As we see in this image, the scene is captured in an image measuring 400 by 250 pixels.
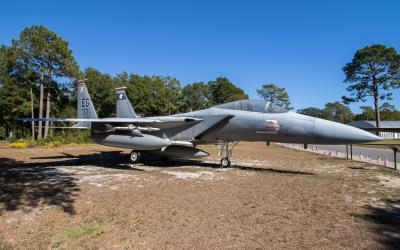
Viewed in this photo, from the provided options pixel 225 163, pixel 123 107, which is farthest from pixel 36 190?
pixel 123 107

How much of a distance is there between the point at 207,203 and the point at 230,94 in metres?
61.8

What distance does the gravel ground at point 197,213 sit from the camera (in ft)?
12.8

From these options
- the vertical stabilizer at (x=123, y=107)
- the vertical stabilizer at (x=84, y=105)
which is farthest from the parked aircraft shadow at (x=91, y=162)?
the vertical stabilizer at (x=123, y=107)

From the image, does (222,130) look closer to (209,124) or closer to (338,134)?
(209,124)

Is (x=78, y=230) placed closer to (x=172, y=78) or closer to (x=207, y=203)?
(x=207, y=203)

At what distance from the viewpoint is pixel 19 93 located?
40188 millimetres

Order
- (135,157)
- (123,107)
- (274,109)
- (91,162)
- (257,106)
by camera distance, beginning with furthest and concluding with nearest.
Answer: (123,107), (91,162), (135,157), (257,106), (274,109)

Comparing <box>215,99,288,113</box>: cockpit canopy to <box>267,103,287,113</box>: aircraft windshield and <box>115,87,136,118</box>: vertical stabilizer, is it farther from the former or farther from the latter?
<box>115,87,136,118</box>: vertical stabilizer

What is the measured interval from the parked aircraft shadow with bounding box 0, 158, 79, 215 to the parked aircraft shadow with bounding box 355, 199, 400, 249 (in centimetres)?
513

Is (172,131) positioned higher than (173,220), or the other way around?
(172,131)

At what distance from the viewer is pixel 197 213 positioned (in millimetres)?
5090

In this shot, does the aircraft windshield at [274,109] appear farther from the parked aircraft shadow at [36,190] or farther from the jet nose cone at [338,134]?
the parked aircraft shadow at [36,190]

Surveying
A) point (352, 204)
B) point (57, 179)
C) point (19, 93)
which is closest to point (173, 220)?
point (352, 204)

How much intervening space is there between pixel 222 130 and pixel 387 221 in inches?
252
